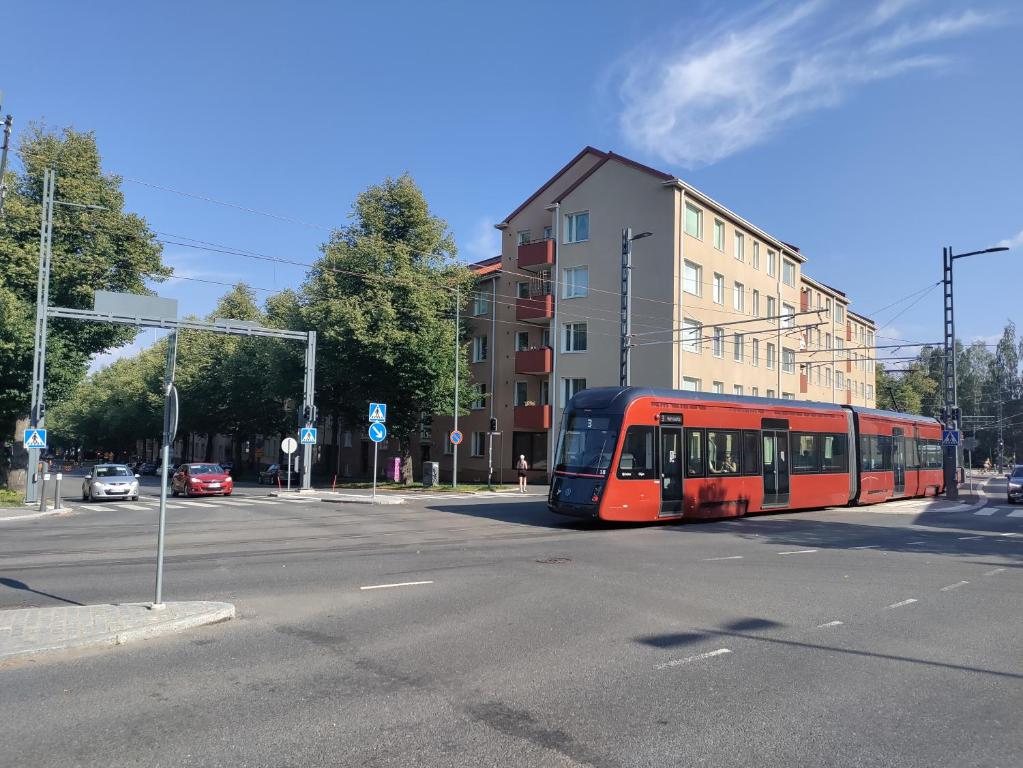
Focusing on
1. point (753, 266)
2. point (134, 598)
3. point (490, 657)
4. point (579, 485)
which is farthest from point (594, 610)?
point (753, 266)

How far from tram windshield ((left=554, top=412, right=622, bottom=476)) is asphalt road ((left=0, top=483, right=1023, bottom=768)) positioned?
361cm

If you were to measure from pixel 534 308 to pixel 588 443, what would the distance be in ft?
83.3

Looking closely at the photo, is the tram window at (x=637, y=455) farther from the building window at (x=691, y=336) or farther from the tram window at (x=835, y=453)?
the building window at (x=691, y=336)

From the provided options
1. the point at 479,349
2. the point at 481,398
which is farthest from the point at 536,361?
the point at 479,349

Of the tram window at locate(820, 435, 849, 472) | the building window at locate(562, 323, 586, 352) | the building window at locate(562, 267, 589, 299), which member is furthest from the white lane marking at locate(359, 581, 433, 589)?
the building window at locate(562, 267, 589, 299)

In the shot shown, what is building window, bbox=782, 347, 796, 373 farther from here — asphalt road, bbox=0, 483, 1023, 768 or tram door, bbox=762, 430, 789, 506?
asphalt road, bbox=0, 483, 1023, 768

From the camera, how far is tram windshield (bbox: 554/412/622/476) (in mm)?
17219

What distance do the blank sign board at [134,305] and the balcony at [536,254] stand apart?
20186mm

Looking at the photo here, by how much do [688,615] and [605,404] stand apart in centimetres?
958

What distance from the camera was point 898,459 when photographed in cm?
2772

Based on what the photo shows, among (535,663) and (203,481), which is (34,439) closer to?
(203,481)

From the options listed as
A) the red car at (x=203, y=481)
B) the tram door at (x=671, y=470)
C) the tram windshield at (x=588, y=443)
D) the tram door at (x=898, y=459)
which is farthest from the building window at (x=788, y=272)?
the tram windshield at (x=588, y=443)

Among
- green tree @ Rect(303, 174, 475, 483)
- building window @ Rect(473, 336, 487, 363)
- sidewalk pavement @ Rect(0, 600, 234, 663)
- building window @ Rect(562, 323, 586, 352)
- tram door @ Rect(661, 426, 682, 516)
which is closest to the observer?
sidewalk pavement @ Rect(0, 600, 234, 663)

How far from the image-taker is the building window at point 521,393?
43.7 metres
